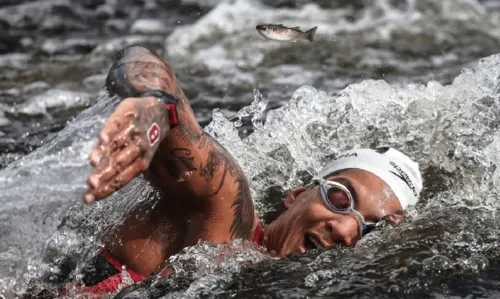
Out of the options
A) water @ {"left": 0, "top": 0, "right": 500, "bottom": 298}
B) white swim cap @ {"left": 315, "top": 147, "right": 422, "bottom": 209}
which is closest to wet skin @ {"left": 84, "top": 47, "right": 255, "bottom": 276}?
water @ {"left": 0, "top": 0, "right": 500, "bottom": 298}

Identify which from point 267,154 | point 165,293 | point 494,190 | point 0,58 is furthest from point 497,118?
point 0,58

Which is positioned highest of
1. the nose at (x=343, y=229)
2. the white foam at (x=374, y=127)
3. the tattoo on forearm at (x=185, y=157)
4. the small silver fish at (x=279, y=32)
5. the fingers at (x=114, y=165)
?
the fingers at (x=114, y=165)

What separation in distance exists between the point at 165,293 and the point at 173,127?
90 centimetres

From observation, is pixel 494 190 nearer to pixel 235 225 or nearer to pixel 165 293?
pixel 235 225

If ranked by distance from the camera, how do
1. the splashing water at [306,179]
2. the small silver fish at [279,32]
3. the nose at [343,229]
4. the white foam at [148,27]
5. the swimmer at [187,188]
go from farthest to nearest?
the white foam at [148,27], the small silver fish at [279,32], the nose at [343,229], the splashing water at [306,179], the swimmer at [187,188]

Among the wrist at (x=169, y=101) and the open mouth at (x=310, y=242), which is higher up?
the wrist at (x=169, y=101)

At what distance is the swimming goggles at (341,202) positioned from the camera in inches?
179

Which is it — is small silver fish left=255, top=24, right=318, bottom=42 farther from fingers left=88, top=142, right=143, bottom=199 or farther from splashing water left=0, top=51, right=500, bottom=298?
fingers left=88, top=142, right=143, bottom=199

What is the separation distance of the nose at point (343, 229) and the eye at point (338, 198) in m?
0.06

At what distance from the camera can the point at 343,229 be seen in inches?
177

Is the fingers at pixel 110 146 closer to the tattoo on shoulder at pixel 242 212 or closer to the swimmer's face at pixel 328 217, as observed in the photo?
the tattoo on shoulder at pixel 242 212

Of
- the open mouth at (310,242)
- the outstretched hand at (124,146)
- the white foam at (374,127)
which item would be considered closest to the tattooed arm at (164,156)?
the outstretched hand at (124,146)

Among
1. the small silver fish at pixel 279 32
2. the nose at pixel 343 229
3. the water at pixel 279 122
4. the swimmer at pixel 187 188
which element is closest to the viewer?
the swimmer at pixel 187 188

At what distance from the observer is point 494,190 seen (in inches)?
208
